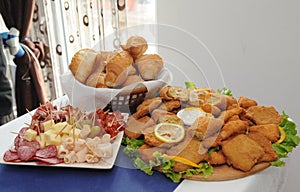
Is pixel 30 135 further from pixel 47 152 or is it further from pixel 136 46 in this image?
pixel 136 46

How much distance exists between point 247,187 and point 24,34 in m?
1.78

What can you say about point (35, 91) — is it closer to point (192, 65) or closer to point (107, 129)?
point (192, 65)

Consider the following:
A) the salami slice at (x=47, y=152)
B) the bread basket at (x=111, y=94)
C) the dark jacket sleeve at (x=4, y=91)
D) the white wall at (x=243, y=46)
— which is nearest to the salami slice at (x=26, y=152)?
the salami slice at (x=47, y=152)

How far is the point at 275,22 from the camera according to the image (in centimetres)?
177

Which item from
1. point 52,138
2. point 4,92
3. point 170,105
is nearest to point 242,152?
point 170,105

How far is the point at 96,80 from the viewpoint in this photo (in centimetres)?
112

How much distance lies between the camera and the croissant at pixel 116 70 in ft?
3.64

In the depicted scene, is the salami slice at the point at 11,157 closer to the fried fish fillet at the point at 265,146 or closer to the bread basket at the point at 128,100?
the bread basket at the point at 128,100

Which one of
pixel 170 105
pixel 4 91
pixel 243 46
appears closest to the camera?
pixel 170 105

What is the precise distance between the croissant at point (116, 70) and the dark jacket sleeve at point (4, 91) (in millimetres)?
1051

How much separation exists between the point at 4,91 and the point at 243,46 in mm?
1388

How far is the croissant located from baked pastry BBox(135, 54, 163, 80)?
5 centimetres

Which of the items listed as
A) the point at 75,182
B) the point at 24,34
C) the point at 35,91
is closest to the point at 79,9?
the point at 24,34

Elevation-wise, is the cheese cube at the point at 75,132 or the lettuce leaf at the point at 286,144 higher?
the cheese cube at the point at 75,132
